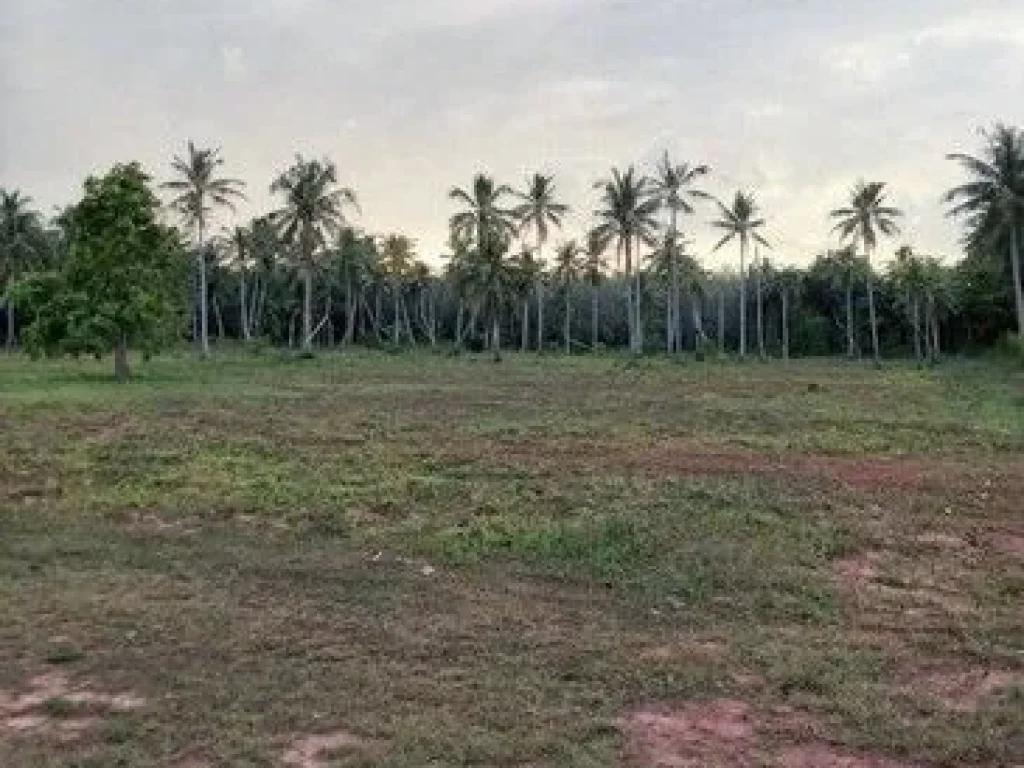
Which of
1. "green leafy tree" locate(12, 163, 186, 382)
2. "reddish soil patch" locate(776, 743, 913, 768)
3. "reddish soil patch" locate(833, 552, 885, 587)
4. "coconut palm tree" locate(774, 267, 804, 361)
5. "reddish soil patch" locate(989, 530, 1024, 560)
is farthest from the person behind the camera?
"coconut palm tree" locate(774, 267, 804, 361)

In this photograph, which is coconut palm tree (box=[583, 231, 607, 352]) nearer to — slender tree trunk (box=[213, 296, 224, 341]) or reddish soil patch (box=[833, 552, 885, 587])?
slender tree trunk (box=[213, 296, 224, 341])

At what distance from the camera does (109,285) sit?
143 feet

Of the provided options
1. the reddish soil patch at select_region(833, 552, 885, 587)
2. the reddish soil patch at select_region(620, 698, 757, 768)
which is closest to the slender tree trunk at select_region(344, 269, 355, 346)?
the reddish soil patch at select_region(833, 552, 885, 587)

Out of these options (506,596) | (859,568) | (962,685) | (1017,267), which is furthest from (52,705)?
(1017,267)

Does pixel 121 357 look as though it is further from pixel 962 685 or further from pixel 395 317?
pixel 395 317

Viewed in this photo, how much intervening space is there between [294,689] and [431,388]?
33577 mm

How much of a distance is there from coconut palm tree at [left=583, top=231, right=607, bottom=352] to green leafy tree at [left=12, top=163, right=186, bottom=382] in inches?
1448

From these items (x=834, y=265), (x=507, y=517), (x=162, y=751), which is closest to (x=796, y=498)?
(x=507, y=517)

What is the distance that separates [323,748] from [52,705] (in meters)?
2.29

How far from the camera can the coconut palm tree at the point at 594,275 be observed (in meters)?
81.6

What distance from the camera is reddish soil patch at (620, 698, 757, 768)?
872 centimetres

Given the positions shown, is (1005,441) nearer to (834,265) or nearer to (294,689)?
(294,689)

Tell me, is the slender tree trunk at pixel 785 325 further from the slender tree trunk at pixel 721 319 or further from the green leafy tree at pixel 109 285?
the green leafy tree at pixel 109 285

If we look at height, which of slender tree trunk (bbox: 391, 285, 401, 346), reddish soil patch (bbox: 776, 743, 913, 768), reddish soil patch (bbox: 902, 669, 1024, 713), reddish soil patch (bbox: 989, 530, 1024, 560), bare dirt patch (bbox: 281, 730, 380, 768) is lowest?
reddish soil patch (bbox: 902, 669, 1024, 713)
